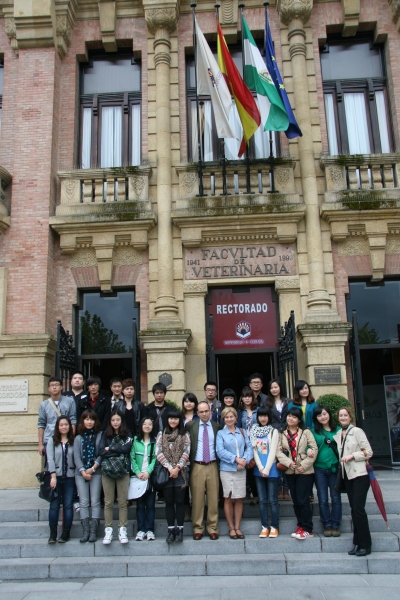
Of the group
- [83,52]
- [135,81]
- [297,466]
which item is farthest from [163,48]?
[297,466]

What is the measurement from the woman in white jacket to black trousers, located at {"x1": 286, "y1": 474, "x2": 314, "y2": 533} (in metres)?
0.51

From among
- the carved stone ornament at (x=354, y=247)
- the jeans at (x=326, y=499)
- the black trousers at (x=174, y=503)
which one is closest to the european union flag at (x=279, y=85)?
the carved stone ornament at (x=354, y=247)

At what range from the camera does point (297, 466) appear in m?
7.48

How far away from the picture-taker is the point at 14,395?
38.5ft

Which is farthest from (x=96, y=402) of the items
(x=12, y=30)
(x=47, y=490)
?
(x=12, y=30)

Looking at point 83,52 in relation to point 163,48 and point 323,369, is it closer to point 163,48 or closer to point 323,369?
point 163,48

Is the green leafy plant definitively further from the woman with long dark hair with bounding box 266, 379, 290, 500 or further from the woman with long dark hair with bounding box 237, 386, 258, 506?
the woman with long dark hair with bounding box 237, 386, 258, 506

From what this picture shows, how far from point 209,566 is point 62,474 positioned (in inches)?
92.7

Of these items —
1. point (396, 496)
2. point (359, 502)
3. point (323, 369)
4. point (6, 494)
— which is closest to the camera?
point (359, 502)

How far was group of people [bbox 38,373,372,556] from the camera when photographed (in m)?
7.45

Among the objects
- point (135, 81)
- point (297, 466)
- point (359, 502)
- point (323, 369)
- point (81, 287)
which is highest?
point (135, 81)

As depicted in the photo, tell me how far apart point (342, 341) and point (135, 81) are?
8611mm

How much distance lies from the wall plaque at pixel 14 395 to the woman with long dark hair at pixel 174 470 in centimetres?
519

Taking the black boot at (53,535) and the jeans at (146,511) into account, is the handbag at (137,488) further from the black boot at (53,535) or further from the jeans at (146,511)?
the black boot at (53,535)
